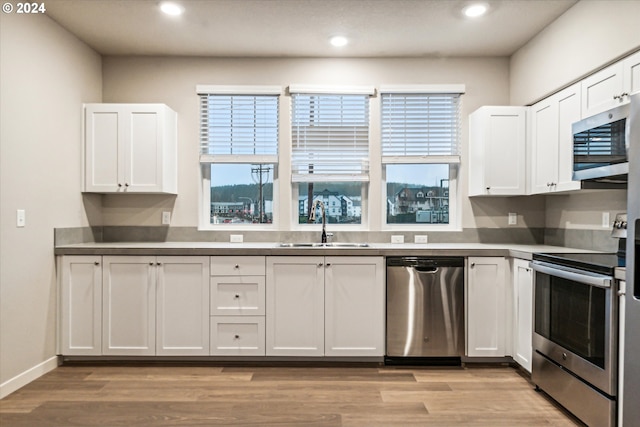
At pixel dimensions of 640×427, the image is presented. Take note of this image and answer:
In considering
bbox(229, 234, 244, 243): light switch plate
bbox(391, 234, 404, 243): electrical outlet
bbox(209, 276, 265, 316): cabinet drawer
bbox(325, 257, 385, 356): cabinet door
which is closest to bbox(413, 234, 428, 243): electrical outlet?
bbox(391, 234, 404, 243): electrical outlet

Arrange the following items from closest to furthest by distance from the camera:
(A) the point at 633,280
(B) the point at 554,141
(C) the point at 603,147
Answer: (A) the point at 633,280 < (C) the point at 603,147 < (B) the point at 554,141

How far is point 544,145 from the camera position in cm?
312

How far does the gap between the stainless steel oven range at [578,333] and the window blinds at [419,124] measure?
57.1 inches

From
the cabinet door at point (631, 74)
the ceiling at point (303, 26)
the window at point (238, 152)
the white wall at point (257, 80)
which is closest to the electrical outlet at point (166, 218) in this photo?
the white wall at point (257, 80)

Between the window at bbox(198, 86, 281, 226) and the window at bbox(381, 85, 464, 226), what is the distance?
1.09 metres

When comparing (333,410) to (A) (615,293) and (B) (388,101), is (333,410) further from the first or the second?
(B) (388,101)

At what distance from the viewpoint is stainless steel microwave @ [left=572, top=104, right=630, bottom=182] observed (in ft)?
6.61

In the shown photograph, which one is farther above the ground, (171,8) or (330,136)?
(171,8)

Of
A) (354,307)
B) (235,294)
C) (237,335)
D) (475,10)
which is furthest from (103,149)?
(475,10)

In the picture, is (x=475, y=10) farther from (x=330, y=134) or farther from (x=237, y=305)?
(x=237, y=305)

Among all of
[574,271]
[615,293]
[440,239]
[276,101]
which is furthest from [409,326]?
[276,101]

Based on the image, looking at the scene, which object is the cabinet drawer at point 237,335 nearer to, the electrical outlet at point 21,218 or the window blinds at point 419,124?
the electrical outlet at point 21,218

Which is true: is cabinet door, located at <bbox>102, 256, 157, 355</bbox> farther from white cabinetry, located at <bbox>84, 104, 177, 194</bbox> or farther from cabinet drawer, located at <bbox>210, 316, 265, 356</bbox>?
white cabinetry, located at <bbox>84, 104, 177, 194</bbox>

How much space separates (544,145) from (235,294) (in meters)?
2.69
